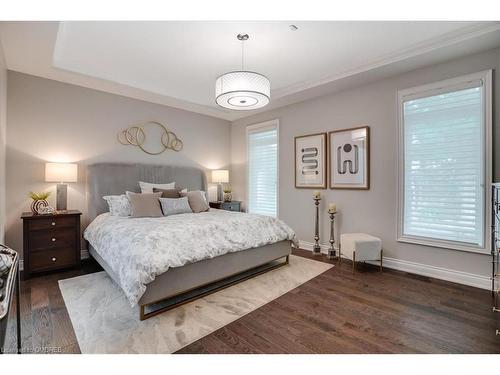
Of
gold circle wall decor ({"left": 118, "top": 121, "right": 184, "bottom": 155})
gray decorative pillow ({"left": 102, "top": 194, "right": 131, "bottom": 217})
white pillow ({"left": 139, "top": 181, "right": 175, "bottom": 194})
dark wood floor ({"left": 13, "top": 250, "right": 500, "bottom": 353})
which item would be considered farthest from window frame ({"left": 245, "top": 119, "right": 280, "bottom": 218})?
gray decorative pillow ({"left": 102, "top": 194, "right": 131, "bottom": 217})

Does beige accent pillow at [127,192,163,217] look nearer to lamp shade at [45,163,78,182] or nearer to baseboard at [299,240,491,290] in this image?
lamp shade at [45,163,78,182]

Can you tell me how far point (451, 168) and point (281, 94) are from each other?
255 centimetres

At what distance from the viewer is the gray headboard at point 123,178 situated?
12.4 ft

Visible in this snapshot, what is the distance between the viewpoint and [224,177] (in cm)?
523

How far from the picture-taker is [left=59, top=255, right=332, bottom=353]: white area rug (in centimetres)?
180

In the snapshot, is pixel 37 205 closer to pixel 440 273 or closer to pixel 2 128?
pixel 2 128

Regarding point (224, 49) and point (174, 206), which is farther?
point (174, 206)

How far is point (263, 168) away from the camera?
5.15m

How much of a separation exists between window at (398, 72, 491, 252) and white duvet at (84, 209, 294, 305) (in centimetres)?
178

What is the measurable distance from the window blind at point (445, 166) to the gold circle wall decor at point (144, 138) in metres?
3.75

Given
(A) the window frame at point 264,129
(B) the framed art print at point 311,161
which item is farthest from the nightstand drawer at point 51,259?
(B) the framed art print at point 311,161

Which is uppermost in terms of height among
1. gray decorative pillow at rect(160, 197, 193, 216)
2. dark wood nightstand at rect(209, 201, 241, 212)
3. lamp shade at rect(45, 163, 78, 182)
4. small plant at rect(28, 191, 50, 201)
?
lamp shade at rect(45, 163, 78, 182)

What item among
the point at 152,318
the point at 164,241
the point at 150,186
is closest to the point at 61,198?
the point at 150,186

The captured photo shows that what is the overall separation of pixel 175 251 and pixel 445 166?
314 cm
